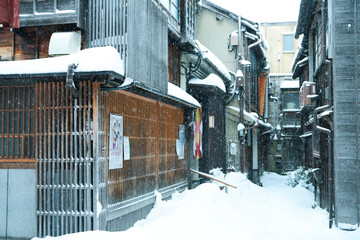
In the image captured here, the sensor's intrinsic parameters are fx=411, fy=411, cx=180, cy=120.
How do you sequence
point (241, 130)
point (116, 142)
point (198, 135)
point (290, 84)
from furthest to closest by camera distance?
point (290, 84), point (241, 130), point (198, 135), point (116, 142)

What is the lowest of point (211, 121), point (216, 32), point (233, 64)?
point (211, 121)

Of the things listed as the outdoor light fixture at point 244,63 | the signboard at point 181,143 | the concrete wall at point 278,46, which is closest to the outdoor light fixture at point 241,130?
the outdoor light fixture at point 244,63

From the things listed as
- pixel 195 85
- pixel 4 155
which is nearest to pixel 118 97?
pixel 4 155

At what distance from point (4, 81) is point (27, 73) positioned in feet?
3.47

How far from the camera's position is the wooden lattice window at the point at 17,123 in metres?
10.1

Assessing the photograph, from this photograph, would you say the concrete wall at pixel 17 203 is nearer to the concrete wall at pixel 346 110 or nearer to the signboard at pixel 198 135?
the concrete wall at pixel 346 110

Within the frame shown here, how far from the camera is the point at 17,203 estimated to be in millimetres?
10180

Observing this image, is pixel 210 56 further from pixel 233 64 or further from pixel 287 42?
pixel 287 42

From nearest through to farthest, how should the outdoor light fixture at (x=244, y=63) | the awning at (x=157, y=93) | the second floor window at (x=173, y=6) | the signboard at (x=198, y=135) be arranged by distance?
the awning at (x=157, y=93)
the second floor window at (x=173, y=6)
the signboard at (x=198, y=135)
the outdoor light fixture at (x=244, y=63)

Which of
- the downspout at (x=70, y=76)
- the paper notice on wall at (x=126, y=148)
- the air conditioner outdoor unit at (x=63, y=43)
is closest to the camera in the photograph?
the downspout at (x=70, y=76)

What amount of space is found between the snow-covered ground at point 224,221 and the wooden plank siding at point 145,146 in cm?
93

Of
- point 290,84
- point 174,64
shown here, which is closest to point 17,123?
point 174,64

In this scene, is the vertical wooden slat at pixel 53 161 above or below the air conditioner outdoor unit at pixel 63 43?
below

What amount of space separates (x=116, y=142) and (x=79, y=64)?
8.13 ft
